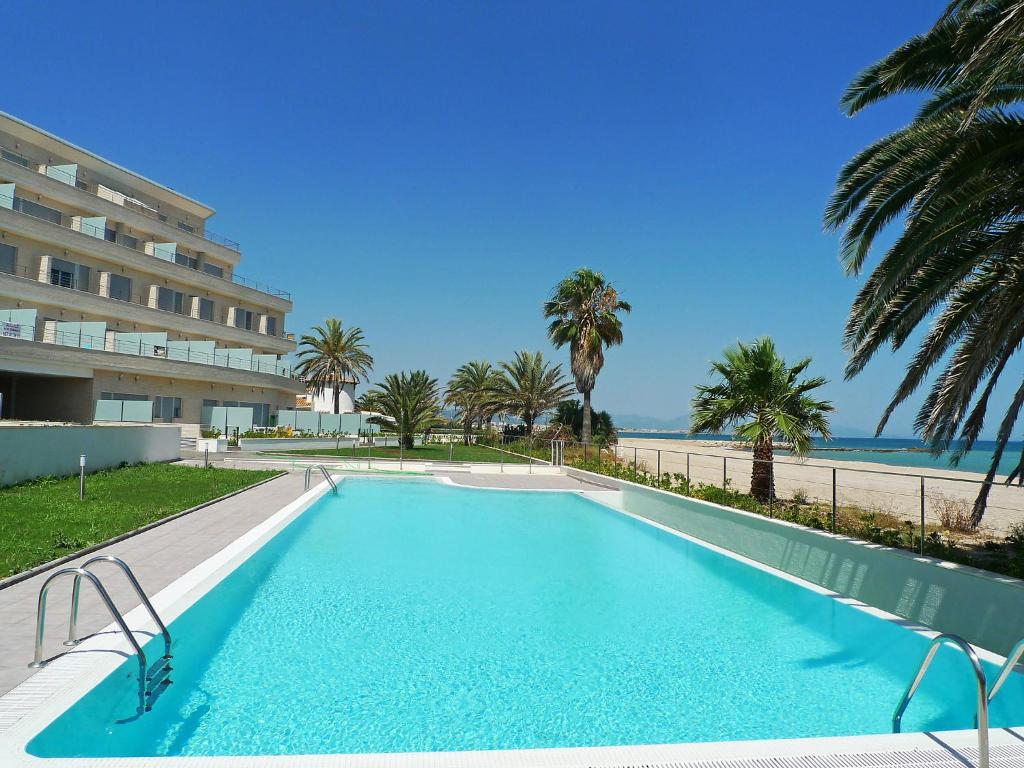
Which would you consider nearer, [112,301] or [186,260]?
[112,301]

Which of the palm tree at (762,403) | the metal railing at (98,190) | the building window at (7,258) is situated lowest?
the palm tree at (762,403)

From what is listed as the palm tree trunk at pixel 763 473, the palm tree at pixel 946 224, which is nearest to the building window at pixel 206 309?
the palm tree trunk at pixel 763 473

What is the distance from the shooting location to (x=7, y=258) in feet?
94.9

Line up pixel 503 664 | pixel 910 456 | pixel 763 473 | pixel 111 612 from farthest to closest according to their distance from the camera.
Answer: pixel 910 456
pixel 763 473
pixel 503 664
pixel 111 612

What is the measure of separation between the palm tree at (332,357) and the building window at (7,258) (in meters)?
22.5

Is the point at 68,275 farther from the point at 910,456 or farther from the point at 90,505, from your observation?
the point at 910,456

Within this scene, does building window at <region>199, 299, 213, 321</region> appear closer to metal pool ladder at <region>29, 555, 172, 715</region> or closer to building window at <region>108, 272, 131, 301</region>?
building window at <region>108, 272, 131, 301</region>

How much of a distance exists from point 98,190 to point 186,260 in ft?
19.5

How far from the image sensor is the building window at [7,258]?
28.6 meters

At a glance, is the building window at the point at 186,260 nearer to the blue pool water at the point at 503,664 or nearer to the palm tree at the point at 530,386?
the palm tree at the point at 530,386

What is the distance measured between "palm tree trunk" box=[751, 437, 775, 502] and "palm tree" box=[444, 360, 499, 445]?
1215 inches

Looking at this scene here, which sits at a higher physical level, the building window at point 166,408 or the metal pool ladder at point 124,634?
the building window at point 166,408

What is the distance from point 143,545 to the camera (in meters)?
8.91

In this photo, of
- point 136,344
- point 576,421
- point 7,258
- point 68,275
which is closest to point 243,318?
point 136,344
